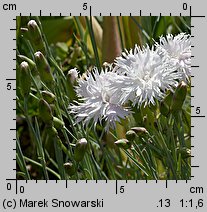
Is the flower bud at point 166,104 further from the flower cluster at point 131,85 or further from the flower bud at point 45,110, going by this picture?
the flower bud at point 45,110

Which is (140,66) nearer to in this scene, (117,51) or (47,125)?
(47,125)

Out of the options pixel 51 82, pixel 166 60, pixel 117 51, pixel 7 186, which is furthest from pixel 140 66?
pixel 117 51

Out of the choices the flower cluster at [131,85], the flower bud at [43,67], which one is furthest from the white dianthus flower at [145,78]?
the flower bud at [43,67]

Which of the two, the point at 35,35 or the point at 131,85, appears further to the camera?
the point at 35,35

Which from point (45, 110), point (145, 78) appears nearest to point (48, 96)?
point (45, 110)

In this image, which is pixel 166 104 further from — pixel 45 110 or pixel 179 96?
pixel 45 110
